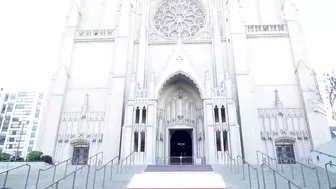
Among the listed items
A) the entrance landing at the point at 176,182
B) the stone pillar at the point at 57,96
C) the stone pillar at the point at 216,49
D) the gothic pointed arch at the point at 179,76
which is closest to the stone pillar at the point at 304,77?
the stone pillar at the point at 216,49

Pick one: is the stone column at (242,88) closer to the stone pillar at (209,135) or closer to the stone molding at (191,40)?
the stone molding at (191,40)

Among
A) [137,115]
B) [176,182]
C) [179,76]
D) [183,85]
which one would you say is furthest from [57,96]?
[176,182]

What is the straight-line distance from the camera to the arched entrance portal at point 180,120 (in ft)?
62.5

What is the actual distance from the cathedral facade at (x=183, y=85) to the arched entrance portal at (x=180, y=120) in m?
0.09

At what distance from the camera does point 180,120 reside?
1991 cm

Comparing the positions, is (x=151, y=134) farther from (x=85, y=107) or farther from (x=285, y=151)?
(x=285, y=151)

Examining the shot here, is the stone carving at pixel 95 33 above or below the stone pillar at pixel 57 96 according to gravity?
above

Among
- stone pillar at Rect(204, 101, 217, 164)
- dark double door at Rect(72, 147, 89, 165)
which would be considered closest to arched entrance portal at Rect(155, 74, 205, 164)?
stone pillar at Rect(204, 101, 217, 164)

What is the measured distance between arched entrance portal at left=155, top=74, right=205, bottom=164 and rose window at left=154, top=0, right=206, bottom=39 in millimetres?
5544

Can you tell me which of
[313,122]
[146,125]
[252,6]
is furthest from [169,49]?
[313,122]

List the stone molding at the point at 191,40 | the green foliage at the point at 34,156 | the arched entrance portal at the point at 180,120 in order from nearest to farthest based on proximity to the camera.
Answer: the green foliage at the point at 34,156 → the arched entrance portal at the point at 180,120 → the stone molding at the point at 191,40

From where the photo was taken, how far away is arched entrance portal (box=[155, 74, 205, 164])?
19.0 metres

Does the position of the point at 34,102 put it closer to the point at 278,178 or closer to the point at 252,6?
the point at 252,6

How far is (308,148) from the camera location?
1828 centimetres
